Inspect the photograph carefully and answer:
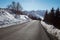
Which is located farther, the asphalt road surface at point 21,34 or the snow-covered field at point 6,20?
the snow-covered field at point 6,20

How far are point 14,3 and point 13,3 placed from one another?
73.2 inches

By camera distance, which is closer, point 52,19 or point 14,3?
point 52,19

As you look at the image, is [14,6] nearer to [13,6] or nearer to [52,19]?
[13,6]

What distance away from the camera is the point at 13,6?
118 m

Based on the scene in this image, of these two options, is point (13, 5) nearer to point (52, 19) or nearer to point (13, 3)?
point (13, 3)

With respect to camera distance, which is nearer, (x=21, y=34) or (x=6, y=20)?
(x=21, y=34)

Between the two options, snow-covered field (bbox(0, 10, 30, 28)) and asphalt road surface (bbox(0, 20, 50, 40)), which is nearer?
asphalt road surface (bbox(0, 20, 50, 40))

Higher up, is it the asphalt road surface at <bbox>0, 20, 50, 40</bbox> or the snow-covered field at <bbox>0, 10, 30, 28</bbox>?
the asphalt road surface at <bbox>0, 20, 50, 40</bbox>

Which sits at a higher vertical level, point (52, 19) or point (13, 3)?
point (13, 3)

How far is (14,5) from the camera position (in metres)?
115

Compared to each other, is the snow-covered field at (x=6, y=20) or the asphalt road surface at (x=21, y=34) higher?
the asphalt road surface at (x=21, y=34)

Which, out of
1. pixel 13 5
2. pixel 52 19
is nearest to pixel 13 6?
pixel 13 5

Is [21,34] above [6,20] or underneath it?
above

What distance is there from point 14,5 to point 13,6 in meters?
2.95
